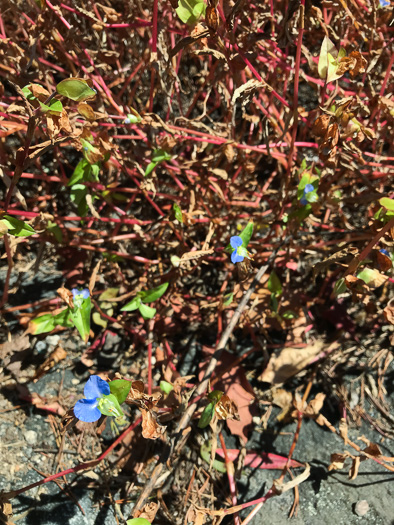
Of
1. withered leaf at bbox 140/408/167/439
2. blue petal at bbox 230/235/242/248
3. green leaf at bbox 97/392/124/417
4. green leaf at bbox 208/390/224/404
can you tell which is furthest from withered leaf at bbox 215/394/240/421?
blue petal at bbox 230/235/242/248

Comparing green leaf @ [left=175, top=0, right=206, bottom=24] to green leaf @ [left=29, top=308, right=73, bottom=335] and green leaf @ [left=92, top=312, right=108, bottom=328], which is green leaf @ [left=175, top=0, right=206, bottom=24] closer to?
green leaf @ [left=29, top=308, right=73, bottom=335]

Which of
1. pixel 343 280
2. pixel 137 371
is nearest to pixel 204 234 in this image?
pixel 137 371

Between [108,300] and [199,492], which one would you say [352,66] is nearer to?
[108,300]

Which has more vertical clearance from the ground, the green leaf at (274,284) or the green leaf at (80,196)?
the green leaf at (80,196)

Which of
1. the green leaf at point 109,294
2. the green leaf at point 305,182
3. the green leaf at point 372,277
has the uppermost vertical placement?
the green leaf at point 305,182

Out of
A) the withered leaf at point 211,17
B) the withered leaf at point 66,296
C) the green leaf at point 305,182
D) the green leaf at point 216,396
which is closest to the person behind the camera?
the withered leaf at point 211,17

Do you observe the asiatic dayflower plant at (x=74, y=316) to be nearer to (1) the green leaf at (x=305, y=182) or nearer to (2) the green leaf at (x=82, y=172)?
(2) the green leaf at (x=82, y=172)

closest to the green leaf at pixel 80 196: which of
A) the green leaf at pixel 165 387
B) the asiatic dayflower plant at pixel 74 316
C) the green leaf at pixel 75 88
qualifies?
the asiatic dayflower plant at pixel 74 316

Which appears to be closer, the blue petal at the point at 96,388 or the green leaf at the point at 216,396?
the blue petal at the point at 96,388
